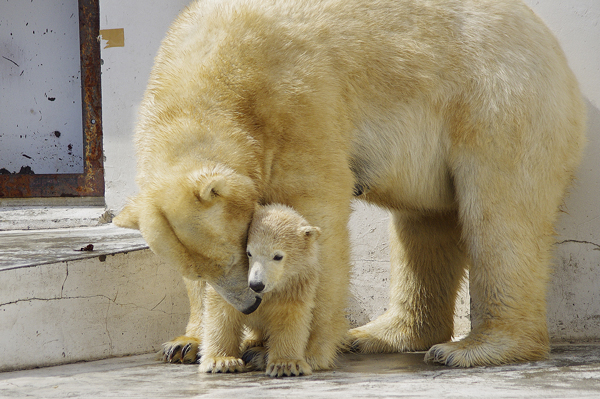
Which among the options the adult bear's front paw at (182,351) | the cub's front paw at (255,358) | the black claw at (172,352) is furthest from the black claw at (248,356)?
the black claw at (172,352)

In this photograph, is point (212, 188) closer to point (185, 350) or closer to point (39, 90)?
point (185, 350)

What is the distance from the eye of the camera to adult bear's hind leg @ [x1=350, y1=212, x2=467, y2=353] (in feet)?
13.7

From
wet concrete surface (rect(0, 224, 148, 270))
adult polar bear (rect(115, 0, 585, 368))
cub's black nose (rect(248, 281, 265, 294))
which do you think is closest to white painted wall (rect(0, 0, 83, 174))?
wet concrete surface (rect(0, 224, 148, 270))

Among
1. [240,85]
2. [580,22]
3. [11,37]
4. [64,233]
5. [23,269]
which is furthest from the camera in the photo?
[11,37]

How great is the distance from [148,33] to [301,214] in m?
2.95

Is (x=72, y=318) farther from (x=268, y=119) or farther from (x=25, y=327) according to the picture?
(x=268, y=119)

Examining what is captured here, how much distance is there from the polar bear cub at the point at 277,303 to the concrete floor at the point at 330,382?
10cm

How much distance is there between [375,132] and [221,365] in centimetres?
142

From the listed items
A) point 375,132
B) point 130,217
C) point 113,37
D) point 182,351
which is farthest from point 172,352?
point 113,37

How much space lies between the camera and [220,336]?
3.16 m

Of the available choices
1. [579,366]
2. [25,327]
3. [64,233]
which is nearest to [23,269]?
[25,327]

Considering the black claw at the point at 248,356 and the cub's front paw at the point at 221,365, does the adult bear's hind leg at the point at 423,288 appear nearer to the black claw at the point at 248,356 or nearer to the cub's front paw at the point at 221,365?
the black claw at the point at 248,356

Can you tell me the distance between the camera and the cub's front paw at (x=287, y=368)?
9.80ft

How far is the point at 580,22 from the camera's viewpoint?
4086 millimetres
